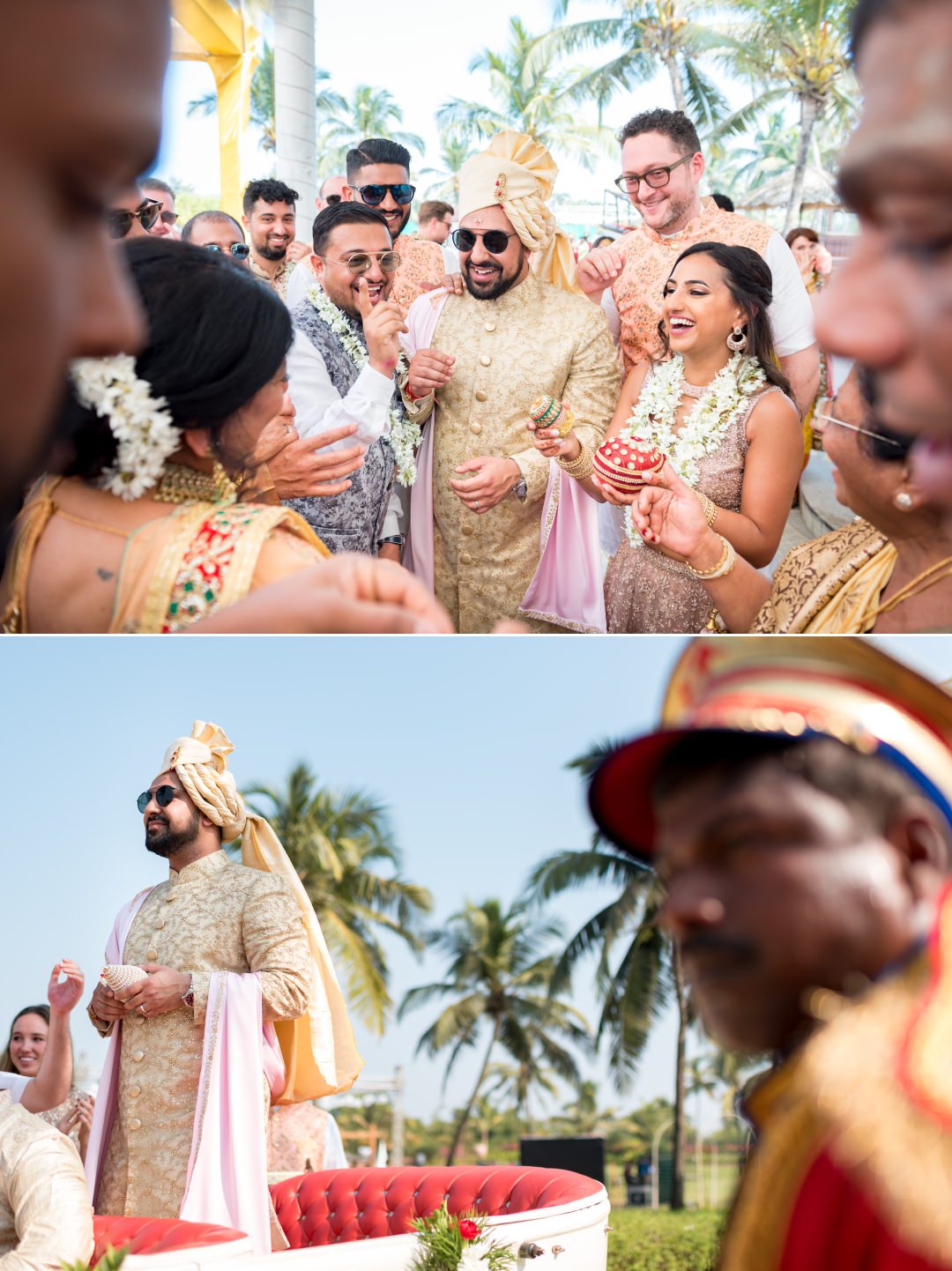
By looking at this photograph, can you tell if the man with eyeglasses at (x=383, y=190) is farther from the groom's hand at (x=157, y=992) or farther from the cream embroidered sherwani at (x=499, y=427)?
the groom's hand at (x=157, y=992)

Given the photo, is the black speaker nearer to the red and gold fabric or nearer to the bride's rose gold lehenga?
the bride's rose gold lehenga

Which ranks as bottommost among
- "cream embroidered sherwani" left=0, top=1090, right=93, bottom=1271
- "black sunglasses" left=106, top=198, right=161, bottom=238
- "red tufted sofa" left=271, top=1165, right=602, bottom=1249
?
"red tufted sofa" left=271, top=1165, right=602, bottom=1249

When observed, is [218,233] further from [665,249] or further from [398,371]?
[665,249]

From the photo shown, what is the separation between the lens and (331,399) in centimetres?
442

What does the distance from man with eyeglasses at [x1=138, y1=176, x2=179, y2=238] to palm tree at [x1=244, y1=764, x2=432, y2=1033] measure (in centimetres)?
214

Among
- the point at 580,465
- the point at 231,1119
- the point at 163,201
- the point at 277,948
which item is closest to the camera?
the point at 231,1119

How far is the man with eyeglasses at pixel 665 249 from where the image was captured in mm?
4746

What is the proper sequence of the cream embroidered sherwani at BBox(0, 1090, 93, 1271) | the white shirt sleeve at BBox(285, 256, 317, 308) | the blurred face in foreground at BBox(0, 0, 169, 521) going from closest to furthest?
the blurred face in foreground at BBox(0, 0, 169, 521), the cream embroidered sherwani at BBox(0, 1090, 93, 1271), the white shirt sleeve at BBox(285, 256, 317, 308)

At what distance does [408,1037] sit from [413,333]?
7.84ft

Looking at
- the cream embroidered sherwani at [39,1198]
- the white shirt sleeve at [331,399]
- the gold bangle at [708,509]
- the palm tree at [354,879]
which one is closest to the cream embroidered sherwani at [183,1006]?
the palm tree at [354,879]

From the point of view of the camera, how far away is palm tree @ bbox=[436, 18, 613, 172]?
17.8 ft

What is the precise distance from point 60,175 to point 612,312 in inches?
180

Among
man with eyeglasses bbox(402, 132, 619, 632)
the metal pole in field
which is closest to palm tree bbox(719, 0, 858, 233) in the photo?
man with eyeglasses bbox(402, 132, 619, 632)

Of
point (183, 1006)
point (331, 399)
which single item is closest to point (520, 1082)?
point (183, 1006)
